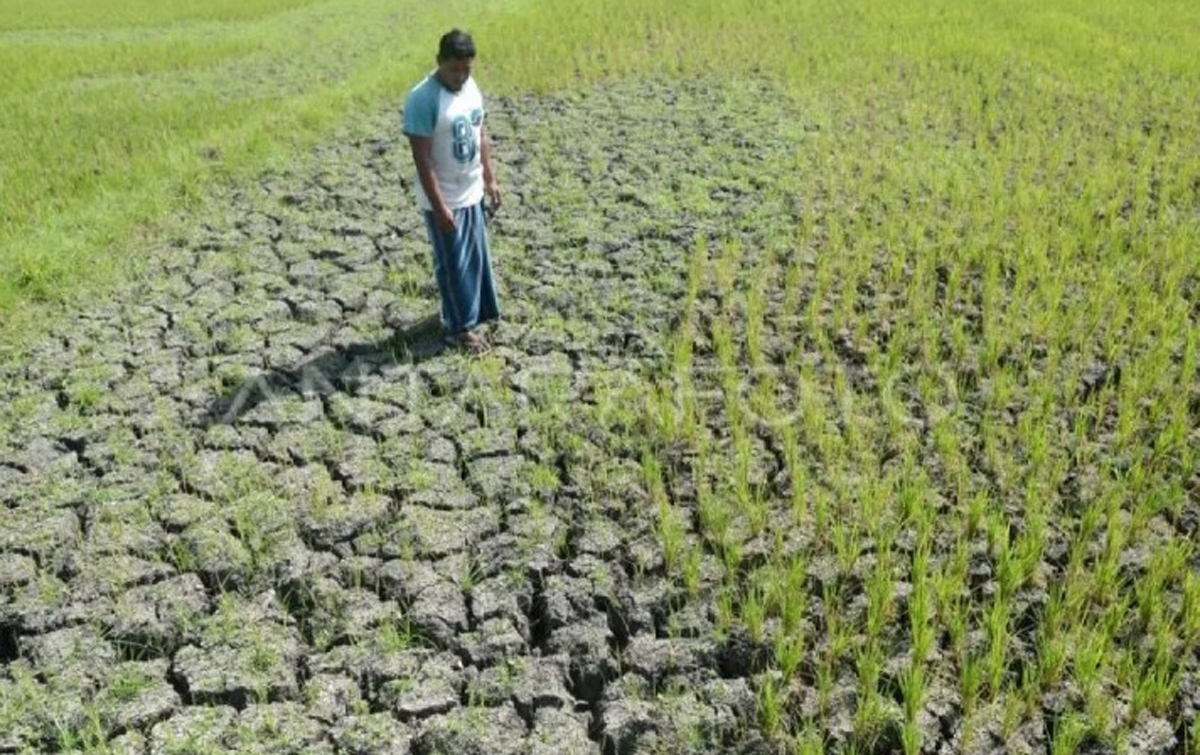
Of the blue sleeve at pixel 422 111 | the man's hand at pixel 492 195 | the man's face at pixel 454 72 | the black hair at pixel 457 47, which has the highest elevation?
the black hair at pixel 457 47

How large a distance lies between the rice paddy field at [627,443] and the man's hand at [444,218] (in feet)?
1.84

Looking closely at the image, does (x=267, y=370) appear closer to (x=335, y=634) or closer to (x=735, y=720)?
(x=335, y=634)

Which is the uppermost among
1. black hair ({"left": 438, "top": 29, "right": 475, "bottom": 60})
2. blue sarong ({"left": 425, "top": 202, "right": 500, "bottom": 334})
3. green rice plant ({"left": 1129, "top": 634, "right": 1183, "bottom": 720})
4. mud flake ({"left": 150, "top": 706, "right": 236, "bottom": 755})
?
black hair ({"left": 438, "top": 29, "right": 475, "bottom": 60})

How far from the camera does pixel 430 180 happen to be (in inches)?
155

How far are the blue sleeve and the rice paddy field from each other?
0.96 m

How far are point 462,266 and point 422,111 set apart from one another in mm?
679

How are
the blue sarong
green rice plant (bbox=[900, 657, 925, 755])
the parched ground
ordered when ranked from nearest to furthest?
green rice plant (bbox=[900, 657, 925, 755])
the parched ground
the blue sarong

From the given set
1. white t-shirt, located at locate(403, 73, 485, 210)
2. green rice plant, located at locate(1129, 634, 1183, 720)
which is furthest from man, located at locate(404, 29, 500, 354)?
green rice plant, located at locate(1129, 634, 1183, 720)

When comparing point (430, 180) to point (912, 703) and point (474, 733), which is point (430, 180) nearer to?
point (474, 733)

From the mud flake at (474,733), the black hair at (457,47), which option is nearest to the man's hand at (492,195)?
the black hair at (457,47)

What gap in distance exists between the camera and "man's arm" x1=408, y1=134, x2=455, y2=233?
387cm

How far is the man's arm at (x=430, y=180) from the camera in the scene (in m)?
3.87

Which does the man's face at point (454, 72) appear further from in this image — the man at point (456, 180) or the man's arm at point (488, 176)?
the man's arm at point (488, 176)

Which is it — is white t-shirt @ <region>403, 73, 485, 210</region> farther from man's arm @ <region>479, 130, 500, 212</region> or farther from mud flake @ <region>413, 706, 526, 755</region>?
mud flake @ <region>413, 706, 526, 755</region>
